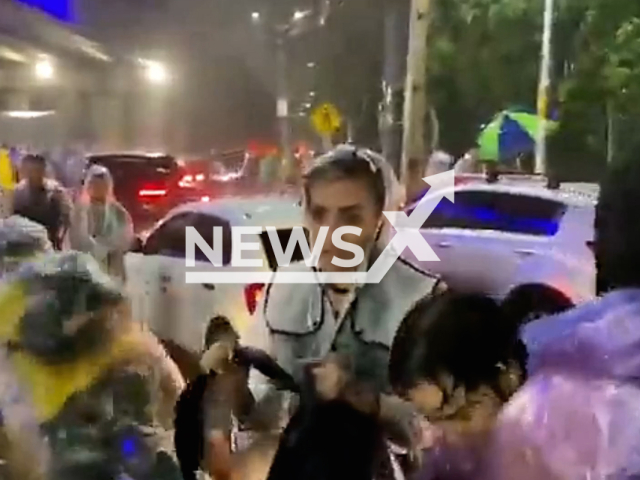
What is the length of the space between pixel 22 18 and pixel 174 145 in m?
0.34

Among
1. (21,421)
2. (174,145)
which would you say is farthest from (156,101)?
(21,421)

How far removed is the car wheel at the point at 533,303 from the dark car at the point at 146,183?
1.60 feet

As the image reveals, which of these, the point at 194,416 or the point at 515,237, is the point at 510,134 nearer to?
the point at 515,237

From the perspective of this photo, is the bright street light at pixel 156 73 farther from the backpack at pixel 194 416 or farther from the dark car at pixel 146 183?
the backpack at pixel 194 416

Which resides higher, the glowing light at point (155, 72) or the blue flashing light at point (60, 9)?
the blue flashing light at point (60, 9)

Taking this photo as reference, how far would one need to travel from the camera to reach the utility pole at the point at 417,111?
1436mm

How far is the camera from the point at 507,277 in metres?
1.40

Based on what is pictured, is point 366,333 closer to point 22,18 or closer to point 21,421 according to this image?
point 21,421

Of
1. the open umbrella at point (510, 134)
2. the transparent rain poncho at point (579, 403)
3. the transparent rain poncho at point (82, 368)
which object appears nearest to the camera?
the transparent rain poncho at point (579, 403)

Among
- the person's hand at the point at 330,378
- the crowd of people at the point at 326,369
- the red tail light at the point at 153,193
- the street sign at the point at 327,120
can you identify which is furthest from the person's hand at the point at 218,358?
the street sign at the point at 327,120

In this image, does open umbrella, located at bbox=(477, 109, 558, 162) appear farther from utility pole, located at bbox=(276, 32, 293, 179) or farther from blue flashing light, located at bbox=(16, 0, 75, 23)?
blue flashing light, located at bbox=(16, 0, 75, 23)

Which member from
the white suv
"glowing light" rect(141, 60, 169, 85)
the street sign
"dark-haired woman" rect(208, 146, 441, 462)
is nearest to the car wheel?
the white suv

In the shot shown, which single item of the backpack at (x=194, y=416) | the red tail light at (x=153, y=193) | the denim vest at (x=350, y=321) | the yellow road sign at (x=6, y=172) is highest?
the yellow road sign at (x=6, y=172)

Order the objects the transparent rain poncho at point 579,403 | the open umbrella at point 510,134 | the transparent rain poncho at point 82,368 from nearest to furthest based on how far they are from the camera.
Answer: the transparent rain poncho at point 579,403
the open umbrella at point 510,134
the transparent rain poncho at point 82,368
